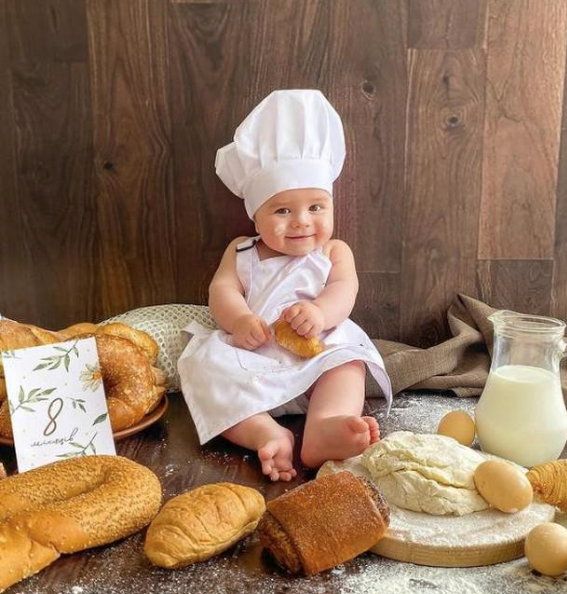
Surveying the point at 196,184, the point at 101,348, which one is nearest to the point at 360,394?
the point at 101,348

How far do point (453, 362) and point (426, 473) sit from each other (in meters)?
0.60

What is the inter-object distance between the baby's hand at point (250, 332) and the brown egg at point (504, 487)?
507mm

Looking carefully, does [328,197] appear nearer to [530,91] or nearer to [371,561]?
[530,91]

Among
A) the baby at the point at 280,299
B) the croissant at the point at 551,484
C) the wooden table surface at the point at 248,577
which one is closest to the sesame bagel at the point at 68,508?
the wooden table surface at the point at 248,577

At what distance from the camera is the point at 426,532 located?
91 cm

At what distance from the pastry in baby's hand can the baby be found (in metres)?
0.01

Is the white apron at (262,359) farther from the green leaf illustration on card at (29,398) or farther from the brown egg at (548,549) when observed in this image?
the brown egg at (548,549)

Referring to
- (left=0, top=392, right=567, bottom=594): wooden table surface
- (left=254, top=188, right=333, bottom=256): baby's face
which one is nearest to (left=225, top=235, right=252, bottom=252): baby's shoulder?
(left=254, top=188, right=333, bottom=256): baby's face

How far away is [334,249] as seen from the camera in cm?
152

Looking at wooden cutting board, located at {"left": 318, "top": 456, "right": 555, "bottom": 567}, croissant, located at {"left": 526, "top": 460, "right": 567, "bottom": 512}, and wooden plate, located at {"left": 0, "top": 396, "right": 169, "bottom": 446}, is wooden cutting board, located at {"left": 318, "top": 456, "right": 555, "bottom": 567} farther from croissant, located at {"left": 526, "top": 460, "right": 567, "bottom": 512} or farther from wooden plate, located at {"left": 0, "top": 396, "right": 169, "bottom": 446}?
wooden plate, located at {"left": 0, "top": 396, "right": 169, "bottom": 446}

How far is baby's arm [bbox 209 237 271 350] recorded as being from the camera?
1330 millimetres

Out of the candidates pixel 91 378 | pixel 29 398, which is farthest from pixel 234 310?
pixel 29 398

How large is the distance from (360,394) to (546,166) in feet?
2.44

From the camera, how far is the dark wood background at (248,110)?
160 centimetres
